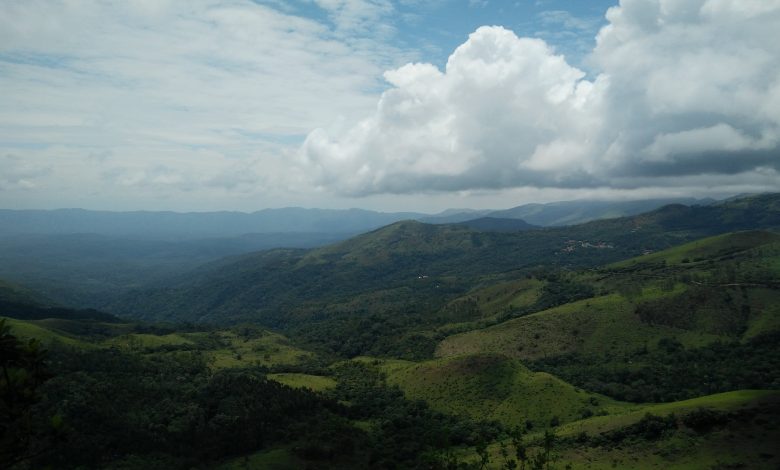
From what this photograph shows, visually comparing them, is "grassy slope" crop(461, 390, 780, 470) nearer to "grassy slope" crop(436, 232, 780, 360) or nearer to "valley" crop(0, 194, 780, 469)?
"valley" crop(0, 194, 780, 469)

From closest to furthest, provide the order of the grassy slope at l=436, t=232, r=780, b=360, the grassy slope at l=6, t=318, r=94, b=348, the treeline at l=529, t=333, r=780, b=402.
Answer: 1. the treeline at l=529, t=333, r=780, b=402
2. the grassy slope at l=436, t=232, r=780, b=360
3. the grassy slope at l=6, t=318, r=94, b=348

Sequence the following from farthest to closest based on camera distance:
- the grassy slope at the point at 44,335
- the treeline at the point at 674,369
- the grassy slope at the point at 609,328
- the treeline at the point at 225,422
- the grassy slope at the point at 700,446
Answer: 1. the grassy slope at the point at 44,335
2. the grassy slope at the point at 609,328
3. the treeline at the point at 674,369
4. the treeline at the point at 225,422
5. the grassy slope at the point at 700,446

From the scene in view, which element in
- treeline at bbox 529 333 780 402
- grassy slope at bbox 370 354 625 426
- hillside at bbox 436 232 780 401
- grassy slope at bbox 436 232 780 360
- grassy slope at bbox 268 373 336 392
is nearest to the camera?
grassy slope at bbox 370 354 625 426

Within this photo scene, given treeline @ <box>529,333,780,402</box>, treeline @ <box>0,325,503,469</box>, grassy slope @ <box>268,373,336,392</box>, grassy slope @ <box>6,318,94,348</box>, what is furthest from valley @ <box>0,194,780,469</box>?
grassy slope @ <box>6,318,94,348</box>

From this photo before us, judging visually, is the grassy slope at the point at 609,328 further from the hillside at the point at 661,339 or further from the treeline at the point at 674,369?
the treeline at the point at 674,369

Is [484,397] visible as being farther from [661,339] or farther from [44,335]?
[44,335]

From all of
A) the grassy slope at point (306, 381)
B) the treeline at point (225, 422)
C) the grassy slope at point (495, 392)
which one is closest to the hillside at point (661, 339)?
the grassy slope at point (495, 392)

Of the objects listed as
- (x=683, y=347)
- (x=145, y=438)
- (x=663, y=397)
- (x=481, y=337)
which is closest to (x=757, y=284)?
(x=683, y=347)

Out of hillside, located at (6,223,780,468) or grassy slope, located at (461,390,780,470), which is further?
hillside, located at (6,223,780,468)

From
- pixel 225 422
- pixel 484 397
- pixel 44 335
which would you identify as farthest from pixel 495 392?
pixel 44 335
